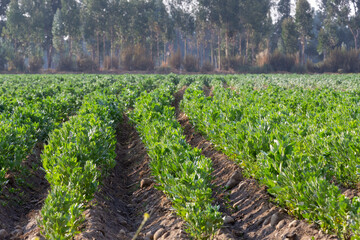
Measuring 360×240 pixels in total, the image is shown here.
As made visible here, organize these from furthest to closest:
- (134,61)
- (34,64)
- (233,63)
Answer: (233,63)
(134,61)
(34,64)

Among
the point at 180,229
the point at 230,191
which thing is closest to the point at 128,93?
the point at 230,191

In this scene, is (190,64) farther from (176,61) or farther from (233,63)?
(233,63)

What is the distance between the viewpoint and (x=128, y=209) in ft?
22.0

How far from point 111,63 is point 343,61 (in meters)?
32.2

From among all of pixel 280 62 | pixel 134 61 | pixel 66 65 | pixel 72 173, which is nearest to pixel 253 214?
pixel 72 173

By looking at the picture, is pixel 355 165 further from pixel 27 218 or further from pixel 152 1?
pixel 152 1

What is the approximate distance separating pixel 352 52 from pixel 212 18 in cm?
2090

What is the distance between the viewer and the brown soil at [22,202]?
5461mm

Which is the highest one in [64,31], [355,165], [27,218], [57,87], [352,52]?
[64,31]

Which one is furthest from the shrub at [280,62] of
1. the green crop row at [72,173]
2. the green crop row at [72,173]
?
the green crop row at [72,173]

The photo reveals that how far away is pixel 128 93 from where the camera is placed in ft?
53.0

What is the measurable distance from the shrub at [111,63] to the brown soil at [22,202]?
1999 inches

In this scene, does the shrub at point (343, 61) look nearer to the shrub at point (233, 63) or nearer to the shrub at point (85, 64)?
the shrub at point (233, 63)

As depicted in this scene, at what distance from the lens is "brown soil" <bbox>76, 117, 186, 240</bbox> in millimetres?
5215
